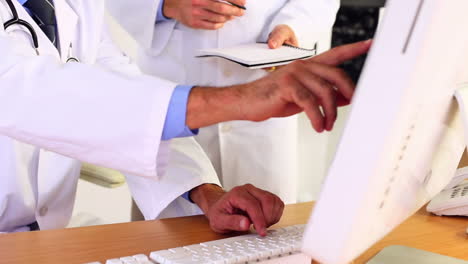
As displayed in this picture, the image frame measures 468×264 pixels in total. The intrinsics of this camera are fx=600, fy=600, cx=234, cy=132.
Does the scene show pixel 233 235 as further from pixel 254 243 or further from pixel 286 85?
pixel 286 85

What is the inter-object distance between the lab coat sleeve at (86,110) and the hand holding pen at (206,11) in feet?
2.31

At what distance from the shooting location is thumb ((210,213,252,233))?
3.24 ft

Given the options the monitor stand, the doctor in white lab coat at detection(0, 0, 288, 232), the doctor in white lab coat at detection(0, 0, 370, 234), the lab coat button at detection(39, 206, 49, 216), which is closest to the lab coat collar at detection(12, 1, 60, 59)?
the doctor in white lab coat at detection(0, 0, 370, 234)

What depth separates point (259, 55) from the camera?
135 cm

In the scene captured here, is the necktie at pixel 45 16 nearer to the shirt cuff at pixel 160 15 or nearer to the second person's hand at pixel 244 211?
the shirt cuff at pixel 160 15

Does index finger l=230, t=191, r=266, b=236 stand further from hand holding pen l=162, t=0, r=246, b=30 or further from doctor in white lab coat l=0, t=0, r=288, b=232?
hand holding pen l=162, t=0, r=246, b=30

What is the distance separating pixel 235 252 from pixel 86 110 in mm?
288

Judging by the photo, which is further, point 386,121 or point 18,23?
point 18,23

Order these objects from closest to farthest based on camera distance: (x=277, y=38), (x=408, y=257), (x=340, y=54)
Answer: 1. (x=340, y=54)
2. (x=408, y=257)
3. (x=277, y=38)

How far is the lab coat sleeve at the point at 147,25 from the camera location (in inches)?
64.3

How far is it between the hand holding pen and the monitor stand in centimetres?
82

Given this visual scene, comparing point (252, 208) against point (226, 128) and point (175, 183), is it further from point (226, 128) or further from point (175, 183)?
point (226, 128)

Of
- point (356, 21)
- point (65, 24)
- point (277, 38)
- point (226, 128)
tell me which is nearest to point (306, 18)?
point (277, 38)

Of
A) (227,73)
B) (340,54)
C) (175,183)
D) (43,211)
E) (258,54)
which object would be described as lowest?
(43,211)
